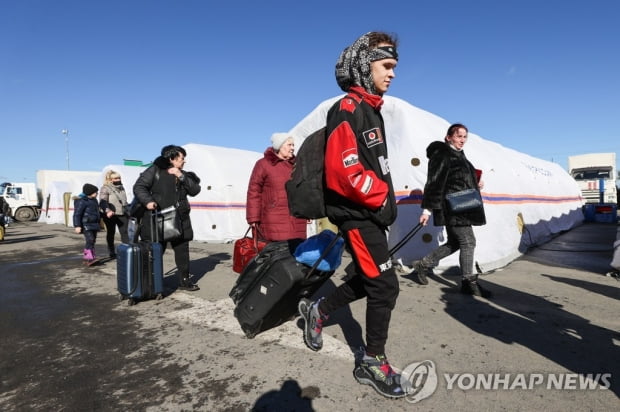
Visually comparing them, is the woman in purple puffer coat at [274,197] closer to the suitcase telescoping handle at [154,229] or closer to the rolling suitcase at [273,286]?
the rolling suitcase at [273,286]

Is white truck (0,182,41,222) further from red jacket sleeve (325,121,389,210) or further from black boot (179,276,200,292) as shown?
red jacket sleeve (325,121,389,210)

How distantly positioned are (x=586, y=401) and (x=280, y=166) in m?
2.93

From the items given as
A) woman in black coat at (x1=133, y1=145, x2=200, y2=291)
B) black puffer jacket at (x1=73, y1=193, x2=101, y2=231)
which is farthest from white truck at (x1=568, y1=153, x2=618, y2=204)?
black puffer jacket at (x1=73, y1=193, x2=101, y2=231)

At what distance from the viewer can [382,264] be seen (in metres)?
2.07

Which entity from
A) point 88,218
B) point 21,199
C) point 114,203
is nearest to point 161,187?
point 114,203

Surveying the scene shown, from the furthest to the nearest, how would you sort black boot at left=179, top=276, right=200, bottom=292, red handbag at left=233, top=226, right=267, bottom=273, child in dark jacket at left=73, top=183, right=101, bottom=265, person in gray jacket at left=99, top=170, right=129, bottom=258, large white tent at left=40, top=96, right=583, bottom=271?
child in dark jacket at left=73, top=183, right=101, bottom=265
person in gray jacket at left=99, top=170, right=129, bottom=258
large white tent at left=40, top=96, right=583, bottom=271
black boot at left=179, top=276, right=200, bottom=292
red handbag at left=233, top=226, right=267, bottom=273

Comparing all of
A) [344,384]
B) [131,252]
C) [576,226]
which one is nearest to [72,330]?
[131,252]

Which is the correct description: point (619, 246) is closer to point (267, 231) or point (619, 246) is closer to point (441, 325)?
point (441, 325)

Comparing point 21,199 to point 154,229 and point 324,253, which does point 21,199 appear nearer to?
point 154,229

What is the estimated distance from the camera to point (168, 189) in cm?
419

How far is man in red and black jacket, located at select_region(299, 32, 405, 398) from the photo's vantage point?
1930mm

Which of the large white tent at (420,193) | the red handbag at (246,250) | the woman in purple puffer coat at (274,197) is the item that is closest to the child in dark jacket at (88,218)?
the large white tent at (420,193)

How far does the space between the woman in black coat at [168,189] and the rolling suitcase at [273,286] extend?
1.89 m

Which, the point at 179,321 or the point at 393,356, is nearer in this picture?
the point at 393,356
